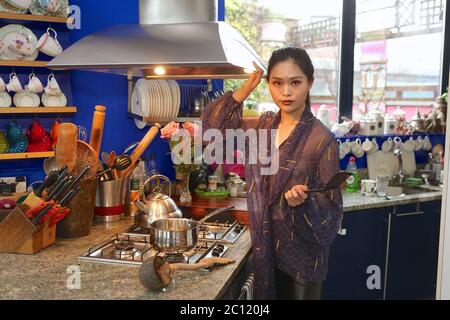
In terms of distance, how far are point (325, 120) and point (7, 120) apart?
1.98 meters

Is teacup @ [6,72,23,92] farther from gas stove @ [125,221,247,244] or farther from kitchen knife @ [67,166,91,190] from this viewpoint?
gas stove @ [125,221,247,244]

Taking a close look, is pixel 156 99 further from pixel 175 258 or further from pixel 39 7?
pixel 175 258

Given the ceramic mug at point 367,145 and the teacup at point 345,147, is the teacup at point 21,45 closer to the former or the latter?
the teacup at point 345,147

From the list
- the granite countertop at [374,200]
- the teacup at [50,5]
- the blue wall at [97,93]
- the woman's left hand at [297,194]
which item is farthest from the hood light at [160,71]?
the granite countertop at [374,200]

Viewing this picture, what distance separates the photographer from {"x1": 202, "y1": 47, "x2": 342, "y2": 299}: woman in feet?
5.33

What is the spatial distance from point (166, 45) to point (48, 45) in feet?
2.49

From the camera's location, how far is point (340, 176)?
1468mm

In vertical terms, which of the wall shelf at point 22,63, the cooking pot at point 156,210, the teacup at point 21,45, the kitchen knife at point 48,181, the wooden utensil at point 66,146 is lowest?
the cooking pot at point 156,210

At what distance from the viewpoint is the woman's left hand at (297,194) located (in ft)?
4.93

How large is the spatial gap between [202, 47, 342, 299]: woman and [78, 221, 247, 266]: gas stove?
178mm

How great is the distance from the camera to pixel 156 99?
91.7 inches

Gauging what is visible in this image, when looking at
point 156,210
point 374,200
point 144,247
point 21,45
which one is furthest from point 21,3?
point 374,200

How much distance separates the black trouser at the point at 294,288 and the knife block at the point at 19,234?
0.85m

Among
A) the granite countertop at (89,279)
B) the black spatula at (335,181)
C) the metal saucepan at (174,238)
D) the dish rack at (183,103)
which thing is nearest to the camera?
the granite countertop at (89,279)
